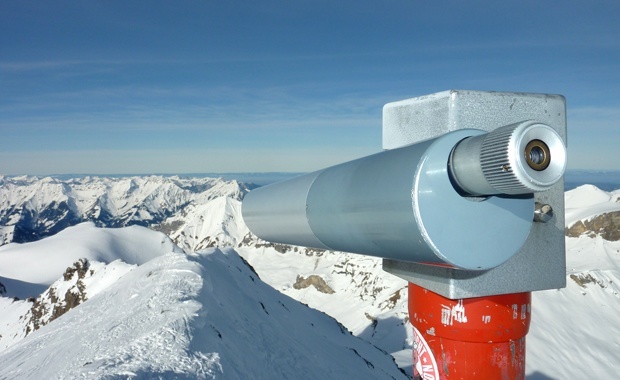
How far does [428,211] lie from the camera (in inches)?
59.2

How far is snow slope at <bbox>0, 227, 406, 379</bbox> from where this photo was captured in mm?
7746

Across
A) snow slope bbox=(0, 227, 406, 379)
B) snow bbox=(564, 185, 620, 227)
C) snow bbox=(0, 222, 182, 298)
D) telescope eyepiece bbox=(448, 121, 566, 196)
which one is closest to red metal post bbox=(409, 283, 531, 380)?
telescope eyepiece bbox=(448, 121, 566, 196)

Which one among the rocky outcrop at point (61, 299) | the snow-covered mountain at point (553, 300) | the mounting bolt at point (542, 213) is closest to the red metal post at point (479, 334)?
the mounting bolt at point (542, 213)

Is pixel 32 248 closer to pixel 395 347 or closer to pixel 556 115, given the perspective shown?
pixel 395 347

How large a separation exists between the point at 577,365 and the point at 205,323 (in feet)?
247

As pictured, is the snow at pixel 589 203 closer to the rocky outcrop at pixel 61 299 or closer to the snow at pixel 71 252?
the snow at pixel 71 252

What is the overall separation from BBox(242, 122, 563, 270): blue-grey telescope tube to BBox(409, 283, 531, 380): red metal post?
394 millimetres

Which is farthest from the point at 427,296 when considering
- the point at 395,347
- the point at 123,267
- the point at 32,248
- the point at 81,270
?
the point at 32,248

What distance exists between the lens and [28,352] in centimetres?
1198

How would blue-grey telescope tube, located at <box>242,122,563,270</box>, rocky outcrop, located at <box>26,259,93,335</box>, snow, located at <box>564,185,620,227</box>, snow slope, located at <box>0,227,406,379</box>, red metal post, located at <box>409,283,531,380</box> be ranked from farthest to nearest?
snow, located at <box>564,185,620,227</box> < rocky outcrop, located at <box>26,259,93,335</box> < snow slope, located at <box>0,227,406,379</box> < red metal post, located at <box>409,283,531,380</box> < blue-grey telescope tube, located at <box>242,122,563,270</box>

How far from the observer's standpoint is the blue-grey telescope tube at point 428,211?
1514mm

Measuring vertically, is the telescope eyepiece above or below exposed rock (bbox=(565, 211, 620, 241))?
above

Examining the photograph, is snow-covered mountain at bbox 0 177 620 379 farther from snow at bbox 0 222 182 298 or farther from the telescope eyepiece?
the telescope eyepiece

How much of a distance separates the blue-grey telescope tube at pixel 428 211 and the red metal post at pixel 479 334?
394 millimetres
